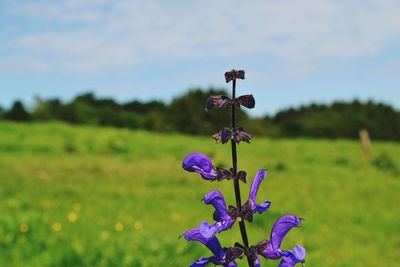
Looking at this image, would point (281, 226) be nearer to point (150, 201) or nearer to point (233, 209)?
point (233, 209)

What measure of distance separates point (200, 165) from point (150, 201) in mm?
11011

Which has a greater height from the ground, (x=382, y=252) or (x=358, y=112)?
(x=358, y=112)

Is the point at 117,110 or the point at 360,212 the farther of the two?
the point at 117,110

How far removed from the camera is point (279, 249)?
1706 millimetres

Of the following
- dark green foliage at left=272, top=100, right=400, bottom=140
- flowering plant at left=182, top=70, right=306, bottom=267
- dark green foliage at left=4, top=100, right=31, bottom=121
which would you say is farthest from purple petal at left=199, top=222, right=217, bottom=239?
dark green foliage at left=272, top=100, right=400, bottom=140

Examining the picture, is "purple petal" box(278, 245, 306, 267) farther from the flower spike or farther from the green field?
the green field

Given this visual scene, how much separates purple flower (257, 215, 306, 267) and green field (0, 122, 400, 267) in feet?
14.3

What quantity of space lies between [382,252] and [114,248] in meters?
5.16

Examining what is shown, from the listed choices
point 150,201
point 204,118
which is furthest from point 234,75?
point 204,118

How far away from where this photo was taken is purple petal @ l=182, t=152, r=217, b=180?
5.45 feet

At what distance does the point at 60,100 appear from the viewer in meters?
54.5

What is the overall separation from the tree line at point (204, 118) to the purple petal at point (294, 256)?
134 ft

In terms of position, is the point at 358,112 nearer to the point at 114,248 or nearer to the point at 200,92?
the point at 200,92

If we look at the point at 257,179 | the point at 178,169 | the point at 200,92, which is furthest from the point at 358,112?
the point at 257,179
